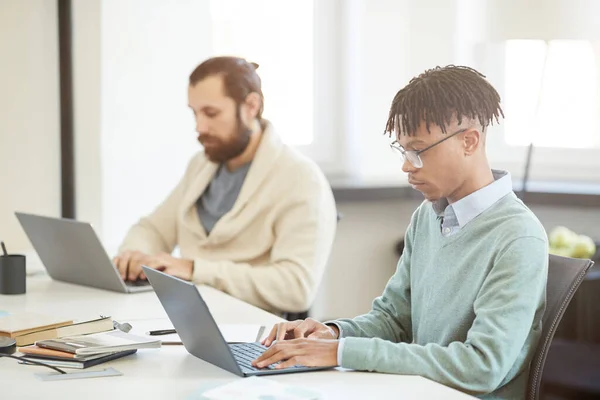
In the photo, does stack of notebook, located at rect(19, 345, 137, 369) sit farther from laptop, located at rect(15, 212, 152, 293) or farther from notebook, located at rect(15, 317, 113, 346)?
laptop, located at rect(15, 212, 152, 293)

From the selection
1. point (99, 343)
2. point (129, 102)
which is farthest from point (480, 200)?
point (129, 102)

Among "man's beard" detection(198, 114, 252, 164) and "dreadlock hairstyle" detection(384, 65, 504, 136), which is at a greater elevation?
"dreadlock hairstyle" detection(384, 65, 504, 136)

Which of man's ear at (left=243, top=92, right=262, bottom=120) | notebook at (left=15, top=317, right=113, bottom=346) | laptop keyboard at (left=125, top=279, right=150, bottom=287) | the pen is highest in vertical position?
man's ear at (left=243, top=92, right=262, bottom=120)

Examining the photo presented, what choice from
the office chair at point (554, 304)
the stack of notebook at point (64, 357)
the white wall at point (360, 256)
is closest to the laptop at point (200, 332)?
the stack of notebook at point (64, 357)

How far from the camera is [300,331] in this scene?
176 cm

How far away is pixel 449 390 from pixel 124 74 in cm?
225

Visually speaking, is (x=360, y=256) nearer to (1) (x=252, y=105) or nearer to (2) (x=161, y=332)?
(1) (x=252, y=105)

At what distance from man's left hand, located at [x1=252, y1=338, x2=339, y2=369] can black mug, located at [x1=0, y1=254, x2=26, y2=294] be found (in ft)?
3.36

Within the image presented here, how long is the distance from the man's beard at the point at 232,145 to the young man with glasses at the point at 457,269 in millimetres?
1004

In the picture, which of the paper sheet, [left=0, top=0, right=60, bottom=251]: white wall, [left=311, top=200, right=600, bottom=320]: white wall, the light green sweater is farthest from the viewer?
[left=311, top=200, right=600, bottom=320]: white wall

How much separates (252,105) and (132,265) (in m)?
0.60

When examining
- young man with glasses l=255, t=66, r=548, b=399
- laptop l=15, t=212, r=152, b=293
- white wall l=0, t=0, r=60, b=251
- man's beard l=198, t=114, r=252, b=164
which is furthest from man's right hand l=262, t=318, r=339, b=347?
white wall l=0, t=0, r=60, b=251

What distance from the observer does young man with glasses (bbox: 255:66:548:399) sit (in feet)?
5.05

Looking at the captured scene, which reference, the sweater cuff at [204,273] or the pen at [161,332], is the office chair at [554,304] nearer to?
the pen at [161,332]
